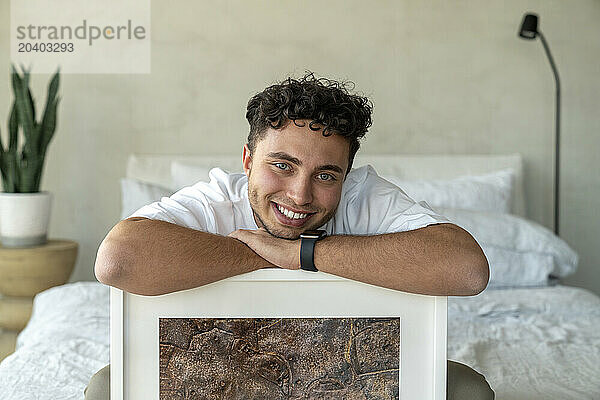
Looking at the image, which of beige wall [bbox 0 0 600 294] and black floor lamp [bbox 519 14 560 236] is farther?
beige wall [bbox 0 0 600 294]

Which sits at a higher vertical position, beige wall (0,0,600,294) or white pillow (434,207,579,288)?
beige wall (0,0,600,294)

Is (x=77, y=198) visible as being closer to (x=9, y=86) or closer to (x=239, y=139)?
(x=9, y=86)

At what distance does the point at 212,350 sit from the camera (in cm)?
111

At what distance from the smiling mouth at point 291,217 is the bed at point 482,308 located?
2.02 ft

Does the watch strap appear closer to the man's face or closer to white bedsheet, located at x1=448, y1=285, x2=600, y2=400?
the man's face

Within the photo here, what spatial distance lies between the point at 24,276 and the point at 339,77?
153 centimetres

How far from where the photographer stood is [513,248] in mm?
2514

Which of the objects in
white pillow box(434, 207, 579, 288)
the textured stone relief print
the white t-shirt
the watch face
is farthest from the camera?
white pillow box(434, 207, 579, 288)

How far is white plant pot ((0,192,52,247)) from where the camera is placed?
2807 millimetres

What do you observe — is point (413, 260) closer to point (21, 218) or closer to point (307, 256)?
point (307, 256)

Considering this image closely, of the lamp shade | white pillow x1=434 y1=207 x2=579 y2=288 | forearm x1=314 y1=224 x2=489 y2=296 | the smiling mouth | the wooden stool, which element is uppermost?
the lamp shade

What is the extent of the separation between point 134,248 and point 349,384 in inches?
16.5

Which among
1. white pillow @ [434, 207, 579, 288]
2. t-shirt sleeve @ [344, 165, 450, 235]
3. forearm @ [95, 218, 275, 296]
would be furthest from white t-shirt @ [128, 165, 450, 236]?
white pillow @ [434, 207, 579, 288]

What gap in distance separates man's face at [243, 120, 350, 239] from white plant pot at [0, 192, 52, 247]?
1.75 metres
